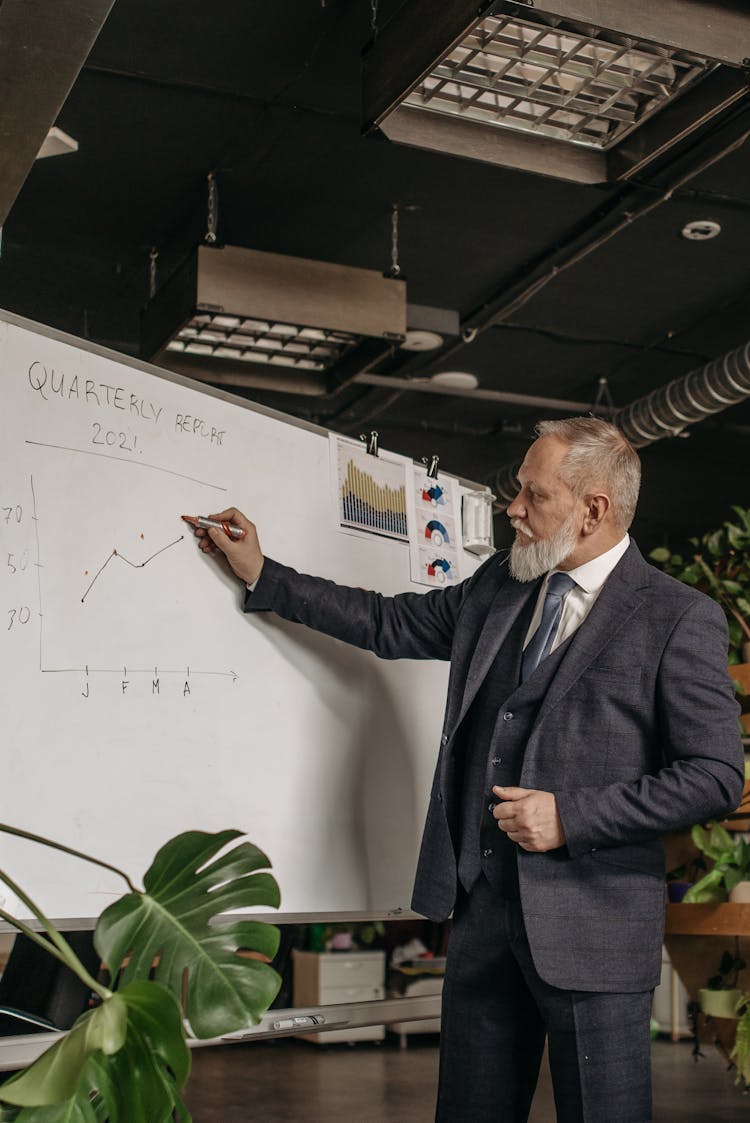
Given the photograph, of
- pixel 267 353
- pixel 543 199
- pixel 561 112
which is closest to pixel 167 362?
pixel 267 353

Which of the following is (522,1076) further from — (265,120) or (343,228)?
(343,228)

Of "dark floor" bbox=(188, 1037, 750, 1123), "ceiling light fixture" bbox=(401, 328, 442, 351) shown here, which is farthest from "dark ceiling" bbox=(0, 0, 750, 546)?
"dark floor" bbox=(188, 1037, 750, 1123)

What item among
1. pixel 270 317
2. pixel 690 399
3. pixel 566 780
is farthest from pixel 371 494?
pixel 690 399

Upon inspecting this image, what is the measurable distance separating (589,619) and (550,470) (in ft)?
0.99

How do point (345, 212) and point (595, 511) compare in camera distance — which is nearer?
point (595, 511)

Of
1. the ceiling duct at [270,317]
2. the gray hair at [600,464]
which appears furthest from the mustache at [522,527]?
the ceiling duct at [270,317]

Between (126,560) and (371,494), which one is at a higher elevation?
(371,494)

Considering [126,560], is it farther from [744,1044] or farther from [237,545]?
[744,1044]

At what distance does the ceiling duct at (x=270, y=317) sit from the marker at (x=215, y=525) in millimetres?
1986

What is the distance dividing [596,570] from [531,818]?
0.48 meters

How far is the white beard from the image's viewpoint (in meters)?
2.05

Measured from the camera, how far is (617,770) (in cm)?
188

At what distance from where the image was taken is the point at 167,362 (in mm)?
4711

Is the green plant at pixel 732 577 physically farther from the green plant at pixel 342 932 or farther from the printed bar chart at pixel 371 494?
the green plant at pixel 342 932
